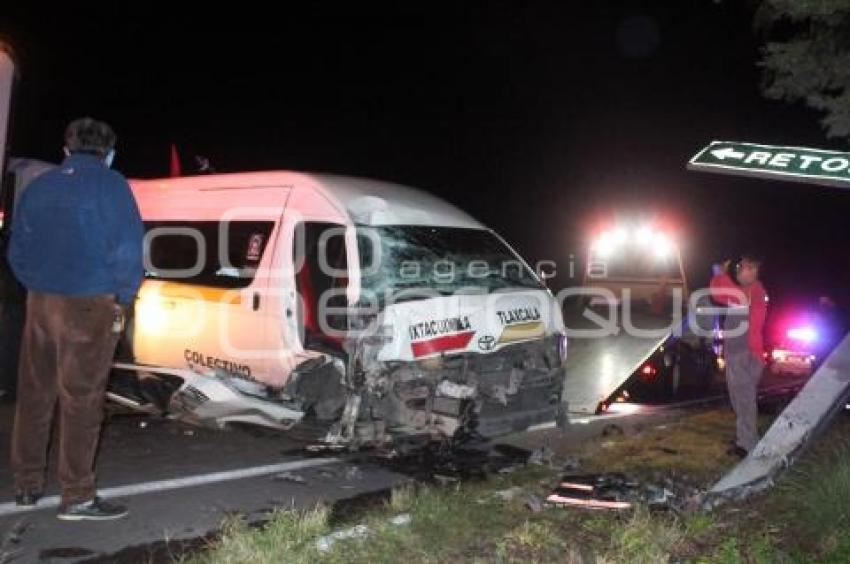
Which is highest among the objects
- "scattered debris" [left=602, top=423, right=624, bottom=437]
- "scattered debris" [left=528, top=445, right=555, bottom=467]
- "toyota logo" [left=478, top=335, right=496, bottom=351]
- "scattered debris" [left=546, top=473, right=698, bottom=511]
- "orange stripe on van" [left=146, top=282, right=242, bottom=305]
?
"orange stripe on van" [left=146, top=282, right=242, bottom=305]

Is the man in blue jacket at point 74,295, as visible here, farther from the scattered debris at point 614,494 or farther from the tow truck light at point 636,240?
the tow truck light at point 636,240

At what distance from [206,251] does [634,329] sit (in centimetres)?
471

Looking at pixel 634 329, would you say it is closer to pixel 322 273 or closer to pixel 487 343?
pixel 487 343

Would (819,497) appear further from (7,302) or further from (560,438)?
(7,302)

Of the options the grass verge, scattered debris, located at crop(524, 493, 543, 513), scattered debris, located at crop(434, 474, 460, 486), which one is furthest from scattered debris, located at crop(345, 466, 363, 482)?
scattered debris, located at crop(524, 493, 543, 513)

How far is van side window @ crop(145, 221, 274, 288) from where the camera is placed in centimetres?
706

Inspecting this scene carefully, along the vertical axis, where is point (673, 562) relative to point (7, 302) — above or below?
below

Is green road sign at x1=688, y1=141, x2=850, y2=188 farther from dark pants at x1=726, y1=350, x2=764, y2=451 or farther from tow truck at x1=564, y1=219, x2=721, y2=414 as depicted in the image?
tow truck at x1=564, y1=219, x2=721, y2=414

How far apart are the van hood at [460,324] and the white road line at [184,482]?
1.03m

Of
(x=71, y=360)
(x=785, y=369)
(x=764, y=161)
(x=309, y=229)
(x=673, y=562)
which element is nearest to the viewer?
(x=673, y=562)

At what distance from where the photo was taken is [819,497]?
4492mm

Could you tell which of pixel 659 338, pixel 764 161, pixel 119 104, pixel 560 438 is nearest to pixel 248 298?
pixel 560 438

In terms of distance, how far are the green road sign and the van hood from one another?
5.42 feet

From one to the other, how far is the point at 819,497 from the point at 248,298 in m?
4.37
